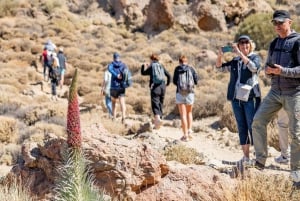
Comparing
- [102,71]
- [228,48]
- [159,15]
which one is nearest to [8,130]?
[228,48]

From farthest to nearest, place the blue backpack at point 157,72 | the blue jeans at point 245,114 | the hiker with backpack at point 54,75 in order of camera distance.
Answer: the hiker with backpack at point 54,75 → the blue backpack at point 157,72 → the blue jeans at point 245,114

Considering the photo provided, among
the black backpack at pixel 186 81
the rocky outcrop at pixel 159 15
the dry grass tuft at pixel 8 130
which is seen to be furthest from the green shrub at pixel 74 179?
the rocky outcrop at pixel 159 15

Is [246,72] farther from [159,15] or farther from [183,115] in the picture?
[159,15]

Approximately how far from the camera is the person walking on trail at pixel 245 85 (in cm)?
622

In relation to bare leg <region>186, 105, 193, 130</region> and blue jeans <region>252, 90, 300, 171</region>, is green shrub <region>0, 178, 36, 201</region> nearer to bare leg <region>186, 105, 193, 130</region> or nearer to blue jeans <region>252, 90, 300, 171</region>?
blue jeans <region>252, 90, 300, 171</region>

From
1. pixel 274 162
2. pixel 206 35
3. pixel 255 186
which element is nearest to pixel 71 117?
pixel 255 186

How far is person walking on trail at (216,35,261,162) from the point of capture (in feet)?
20.4

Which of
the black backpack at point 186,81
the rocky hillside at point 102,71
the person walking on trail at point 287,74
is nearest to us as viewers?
the rocky hillside at point 102,71

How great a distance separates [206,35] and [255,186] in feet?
98.4

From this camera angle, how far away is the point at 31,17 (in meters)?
41.9

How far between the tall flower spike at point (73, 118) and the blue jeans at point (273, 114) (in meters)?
3.13

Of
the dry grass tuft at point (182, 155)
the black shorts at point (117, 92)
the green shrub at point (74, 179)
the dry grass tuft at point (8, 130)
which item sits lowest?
the dry grass tuft at point (8, 130)

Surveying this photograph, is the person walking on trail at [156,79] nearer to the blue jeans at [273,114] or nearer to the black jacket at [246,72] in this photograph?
the black jacket at [246,72]

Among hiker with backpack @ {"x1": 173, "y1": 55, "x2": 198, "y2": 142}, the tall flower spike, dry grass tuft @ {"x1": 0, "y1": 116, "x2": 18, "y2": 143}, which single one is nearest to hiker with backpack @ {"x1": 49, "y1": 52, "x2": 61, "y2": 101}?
dry grass tuft @ {"x1": 0, "y1": 116, "x2": 18, "y2": 143}
